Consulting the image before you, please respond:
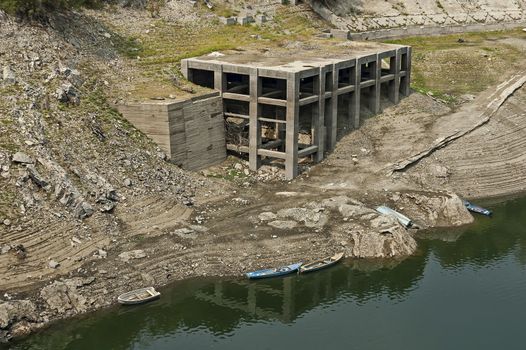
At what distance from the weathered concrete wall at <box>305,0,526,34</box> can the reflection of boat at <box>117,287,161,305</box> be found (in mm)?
64475

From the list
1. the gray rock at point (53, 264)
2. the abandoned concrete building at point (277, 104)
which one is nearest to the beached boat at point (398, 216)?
the abandoned concrete building at point (277, 104)

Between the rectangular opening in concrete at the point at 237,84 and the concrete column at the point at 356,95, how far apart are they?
10.9 m

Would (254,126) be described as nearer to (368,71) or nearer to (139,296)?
(368,71)

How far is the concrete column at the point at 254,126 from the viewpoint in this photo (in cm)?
6506

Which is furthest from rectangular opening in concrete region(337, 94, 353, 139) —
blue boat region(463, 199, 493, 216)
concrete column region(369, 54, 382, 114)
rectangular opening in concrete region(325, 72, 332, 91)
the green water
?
the green water

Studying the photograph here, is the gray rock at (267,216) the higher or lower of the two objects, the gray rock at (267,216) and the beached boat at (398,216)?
the higher

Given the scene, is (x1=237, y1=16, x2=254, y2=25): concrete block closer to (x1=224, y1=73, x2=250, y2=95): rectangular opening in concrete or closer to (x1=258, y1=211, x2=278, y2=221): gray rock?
(x1=224, y1=73, x2=250, y2=95): rectangular opening in concrete

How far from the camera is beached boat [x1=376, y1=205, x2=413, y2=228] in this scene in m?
58.2

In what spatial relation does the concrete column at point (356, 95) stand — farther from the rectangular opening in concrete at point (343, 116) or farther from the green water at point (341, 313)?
the green water at point (341, 313)

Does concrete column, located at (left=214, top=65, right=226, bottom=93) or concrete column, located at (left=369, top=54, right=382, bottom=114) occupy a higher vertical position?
concrete column, located at (left=214, top=65, right=226, bottom=93)

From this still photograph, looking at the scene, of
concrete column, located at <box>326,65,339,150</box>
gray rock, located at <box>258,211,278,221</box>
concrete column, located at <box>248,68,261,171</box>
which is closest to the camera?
gray rock, located at <box>258,211,278,221</box>

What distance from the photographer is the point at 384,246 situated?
5397 centimetres

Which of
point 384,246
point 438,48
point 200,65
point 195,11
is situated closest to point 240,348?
point 384,246

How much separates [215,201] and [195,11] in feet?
117
